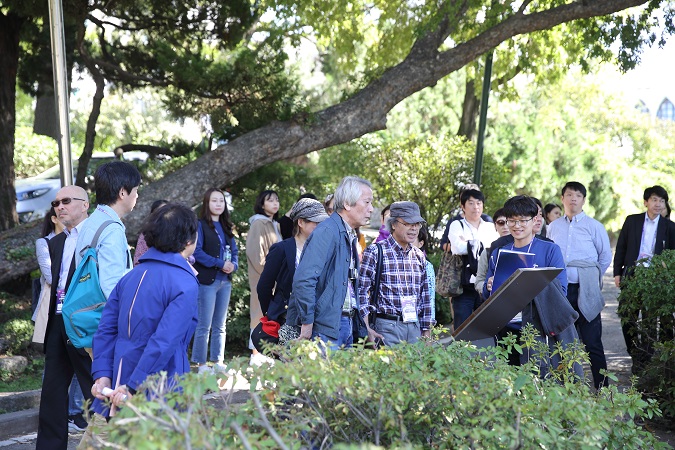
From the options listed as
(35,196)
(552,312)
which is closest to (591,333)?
(552,312)

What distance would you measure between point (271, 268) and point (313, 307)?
→ 3.85ft

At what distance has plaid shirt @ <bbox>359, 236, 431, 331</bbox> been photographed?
618cm

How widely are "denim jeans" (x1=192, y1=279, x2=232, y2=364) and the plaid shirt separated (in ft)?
9.51

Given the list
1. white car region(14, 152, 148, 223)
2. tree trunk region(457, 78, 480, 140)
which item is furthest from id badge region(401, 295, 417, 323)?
tree trunk region(457, 78, 480, 140)

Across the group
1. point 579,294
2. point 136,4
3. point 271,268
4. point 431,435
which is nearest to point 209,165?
point 136,4

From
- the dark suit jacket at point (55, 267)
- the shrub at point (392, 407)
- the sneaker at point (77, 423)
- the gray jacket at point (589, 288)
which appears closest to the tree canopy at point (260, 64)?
the sneaker at point (77, 423)

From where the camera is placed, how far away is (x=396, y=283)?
6.20 metres

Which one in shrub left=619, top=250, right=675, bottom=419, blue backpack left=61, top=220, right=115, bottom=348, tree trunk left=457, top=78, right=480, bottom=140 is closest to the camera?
blue backpack left=61, top=220, right=115, bottom=348

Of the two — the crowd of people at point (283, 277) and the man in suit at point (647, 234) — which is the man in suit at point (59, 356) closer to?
the crowd of people at point (283, 277)

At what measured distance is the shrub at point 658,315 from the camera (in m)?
6.58

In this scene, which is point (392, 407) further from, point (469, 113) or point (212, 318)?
point (469, 113)

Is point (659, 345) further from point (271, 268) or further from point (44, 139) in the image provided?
point (44, 139)

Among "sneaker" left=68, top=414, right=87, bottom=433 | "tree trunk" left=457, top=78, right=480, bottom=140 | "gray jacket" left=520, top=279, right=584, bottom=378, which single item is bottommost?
"sneaker" left=68, top=414, right=87, bottom=433

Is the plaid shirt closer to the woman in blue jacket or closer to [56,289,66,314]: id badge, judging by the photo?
[56,289,66,314]: id badge
